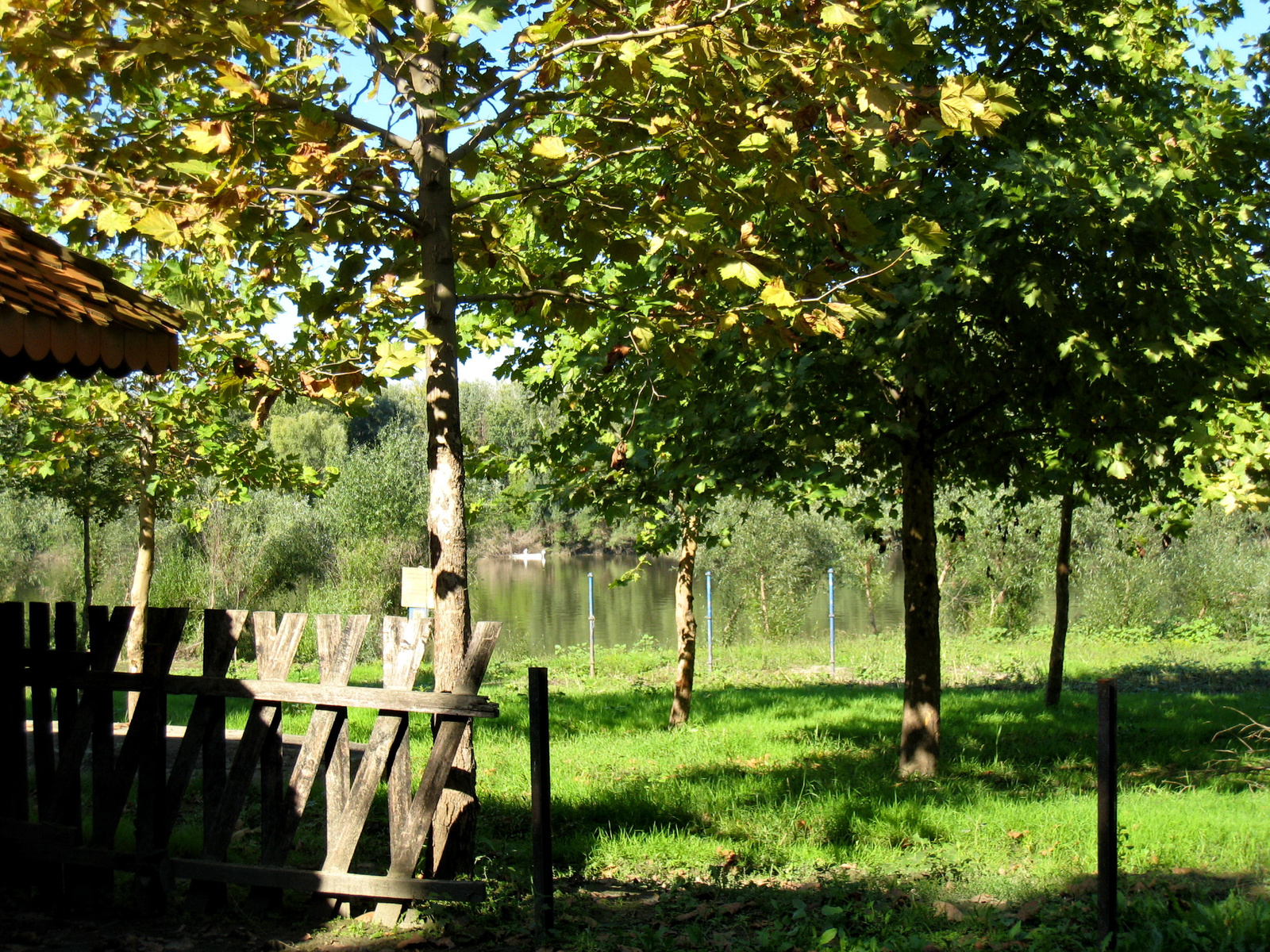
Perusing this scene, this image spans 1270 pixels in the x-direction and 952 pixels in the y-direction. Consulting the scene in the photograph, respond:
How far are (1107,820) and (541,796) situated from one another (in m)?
A: 2.32

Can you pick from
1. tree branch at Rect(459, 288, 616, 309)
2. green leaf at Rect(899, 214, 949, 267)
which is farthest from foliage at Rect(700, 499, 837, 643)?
green leaf at Rect(899, 214, 949, 267)

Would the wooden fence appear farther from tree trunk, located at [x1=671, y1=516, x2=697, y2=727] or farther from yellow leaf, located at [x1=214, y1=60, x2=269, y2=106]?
tree trunk, located at [x1=671, y1=516, x2=697, y2=727]

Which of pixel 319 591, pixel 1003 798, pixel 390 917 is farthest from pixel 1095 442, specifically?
pixel 319 591

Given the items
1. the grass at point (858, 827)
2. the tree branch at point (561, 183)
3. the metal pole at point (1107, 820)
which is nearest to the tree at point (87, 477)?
the grass at point (858, 827)

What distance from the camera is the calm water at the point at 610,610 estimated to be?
94.1 ft

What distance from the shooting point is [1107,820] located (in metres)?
4.10

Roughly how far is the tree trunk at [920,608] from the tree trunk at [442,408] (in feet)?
14.7

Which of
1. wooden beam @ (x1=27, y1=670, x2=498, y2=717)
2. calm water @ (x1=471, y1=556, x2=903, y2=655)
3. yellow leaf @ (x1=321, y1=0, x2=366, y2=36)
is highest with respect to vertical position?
yellow leaf @ (x1=321, y1=0, x2=366, y2=36)

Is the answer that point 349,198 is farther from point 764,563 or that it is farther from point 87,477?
point 764,563

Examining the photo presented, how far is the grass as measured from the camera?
4430 mm

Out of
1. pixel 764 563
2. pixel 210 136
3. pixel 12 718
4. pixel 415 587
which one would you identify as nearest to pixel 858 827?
pixel 415 587

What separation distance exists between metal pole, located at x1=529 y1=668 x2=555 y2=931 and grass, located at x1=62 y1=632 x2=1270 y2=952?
15 centimetres

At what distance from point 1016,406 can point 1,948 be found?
24.0 feet

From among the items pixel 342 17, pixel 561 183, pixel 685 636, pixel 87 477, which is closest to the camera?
pixel 342 17
